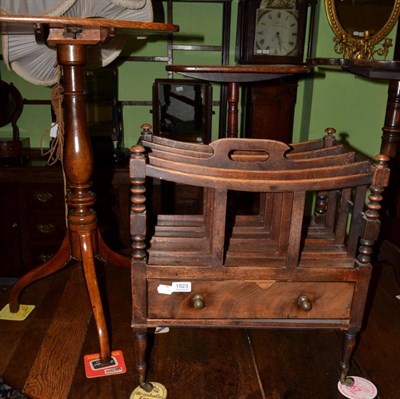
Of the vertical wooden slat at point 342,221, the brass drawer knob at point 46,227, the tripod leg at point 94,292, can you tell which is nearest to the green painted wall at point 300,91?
the brass drawer knob at point 46,227

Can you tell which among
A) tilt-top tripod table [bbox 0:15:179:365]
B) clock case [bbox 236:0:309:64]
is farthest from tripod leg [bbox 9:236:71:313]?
clock case [bbox 236:0:309:64]

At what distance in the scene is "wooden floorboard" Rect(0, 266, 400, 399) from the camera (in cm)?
111

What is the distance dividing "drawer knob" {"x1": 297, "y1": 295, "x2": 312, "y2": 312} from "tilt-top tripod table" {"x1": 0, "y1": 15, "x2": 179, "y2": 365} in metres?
0.49

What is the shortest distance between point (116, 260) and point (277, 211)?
0.55 m

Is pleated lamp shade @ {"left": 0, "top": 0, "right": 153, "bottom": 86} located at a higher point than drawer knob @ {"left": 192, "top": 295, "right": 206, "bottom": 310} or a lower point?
higher

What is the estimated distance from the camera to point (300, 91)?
9.39 ft

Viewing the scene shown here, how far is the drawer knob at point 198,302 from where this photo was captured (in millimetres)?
987

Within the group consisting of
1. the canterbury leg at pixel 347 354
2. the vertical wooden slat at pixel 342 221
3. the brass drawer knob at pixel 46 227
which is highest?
the vertical wooden slat at pixel 342 221

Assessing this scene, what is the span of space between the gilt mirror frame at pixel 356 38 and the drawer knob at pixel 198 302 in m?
1.96

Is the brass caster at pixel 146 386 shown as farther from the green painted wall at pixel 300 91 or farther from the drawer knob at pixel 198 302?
the green painted wall at pixel 300 91

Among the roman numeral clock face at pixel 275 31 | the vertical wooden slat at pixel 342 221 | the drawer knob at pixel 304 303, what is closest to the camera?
the drawer knob at pixel 304 303

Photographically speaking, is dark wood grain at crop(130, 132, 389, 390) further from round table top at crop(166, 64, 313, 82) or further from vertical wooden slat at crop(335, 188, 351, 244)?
round table top at crop(166, 64, 313, 82)

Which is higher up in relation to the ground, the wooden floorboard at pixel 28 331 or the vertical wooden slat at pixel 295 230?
the vertical wooden slat at pixel 295 230

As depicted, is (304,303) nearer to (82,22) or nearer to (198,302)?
(198,302)
